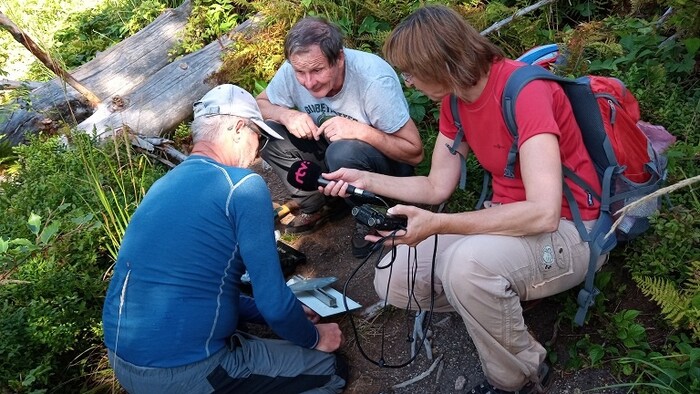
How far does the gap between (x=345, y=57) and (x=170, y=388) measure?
2.28m

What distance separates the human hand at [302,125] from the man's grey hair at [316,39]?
45 centimetres

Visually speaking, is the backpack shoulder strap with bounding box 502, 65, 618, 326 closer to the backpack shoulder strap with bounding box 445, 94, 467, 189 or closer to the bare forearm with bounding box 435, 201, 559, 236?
the bare forearm with bounding box 435, 201, 559, 236

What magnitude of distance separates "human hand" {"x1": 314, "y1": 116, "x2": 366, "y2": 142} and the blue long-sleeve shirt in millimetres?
1197

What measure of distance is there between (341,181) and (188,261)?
0.79m

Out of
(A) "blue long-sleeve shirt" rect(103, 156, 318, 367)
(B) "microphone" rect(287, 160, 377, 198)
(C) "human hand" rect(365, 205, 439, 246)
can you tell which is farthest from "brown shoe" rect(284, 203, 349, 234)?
(C) "human hand" rect(365, 205, 439, 246)

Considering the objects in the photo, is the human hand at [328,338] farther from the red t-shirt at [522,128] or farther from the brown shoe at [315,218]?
the brown shoe at [315,218]

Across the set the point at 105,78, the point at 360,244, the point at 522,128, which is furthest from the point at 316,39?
the point at 105,78

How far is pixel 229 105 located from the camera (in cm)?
306

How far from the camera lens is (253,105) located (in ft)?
10.5

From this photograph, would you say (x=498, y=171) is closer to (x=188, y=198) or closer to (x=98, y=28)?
(x=188, y=198)

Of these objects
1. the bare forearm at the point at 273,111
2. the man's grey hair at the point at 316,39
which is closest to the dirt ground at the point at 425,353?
the bare forearm at the point at 273,111

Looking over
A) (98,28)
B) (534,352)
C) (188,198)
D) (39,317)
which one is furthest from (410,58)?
(98,28)

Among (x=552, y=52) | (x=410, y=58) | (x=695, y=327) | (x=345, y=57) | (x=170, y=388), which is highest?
(x=410, y=58)

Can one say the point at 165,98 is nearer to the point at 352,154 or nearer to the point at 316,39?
the point at 316,39
